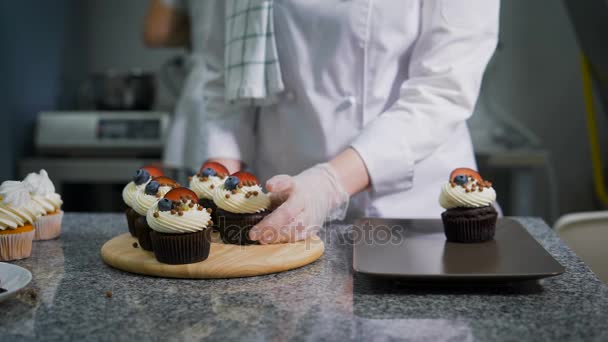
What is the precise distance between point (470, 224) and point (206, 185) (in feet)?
1.76

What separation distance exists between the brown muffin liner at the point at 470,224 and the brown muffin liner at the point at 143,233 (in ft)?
1.83

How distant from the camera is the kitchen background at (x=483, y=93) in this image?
115 inches

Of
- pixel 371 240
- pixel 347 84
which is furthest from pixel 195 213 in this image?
pixel 347 84

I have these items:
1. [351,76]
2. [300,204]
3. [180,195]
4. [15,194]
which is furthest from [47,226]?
[351,76]

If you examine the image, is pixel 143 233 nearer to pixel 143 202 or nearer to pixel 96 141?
pixel 143 202

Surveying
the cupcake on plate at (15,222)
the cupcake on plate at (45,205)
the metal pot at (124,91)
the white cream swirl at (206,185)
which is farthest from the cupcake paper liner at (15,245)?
the metal pot at (124,91)

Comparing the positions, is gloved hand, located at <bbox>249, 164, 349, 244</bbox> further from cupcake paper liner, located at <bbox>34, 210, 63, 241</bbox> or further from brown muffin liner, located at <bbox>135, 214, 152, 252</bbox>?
cupcake paper liner, located at <bbox>34, 210, 63, 241</bbox>

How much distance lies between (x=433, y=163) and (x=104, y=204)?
2.12 meters

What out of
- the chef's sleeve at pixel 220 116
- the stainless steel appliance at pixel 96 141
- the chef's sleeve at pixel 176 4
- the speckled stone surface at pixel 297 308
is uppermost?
the chef's sleeve at pixel 176 4

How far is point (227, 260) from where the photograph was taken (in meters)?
1.06

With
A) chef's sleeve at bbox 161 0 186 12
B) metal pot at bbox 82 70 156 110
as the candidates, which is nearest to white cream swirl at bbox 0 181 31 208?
chef's sleeve at bbox 161 0 186 12

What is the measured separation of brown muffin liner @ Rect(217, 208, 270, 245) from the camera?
1.20 m

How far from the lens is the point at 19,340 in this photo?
2.52ft

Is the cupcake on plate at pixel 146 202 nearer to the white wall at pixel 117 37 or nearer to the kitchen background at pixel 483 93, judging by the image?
the kitchen background at pixel 483 93
